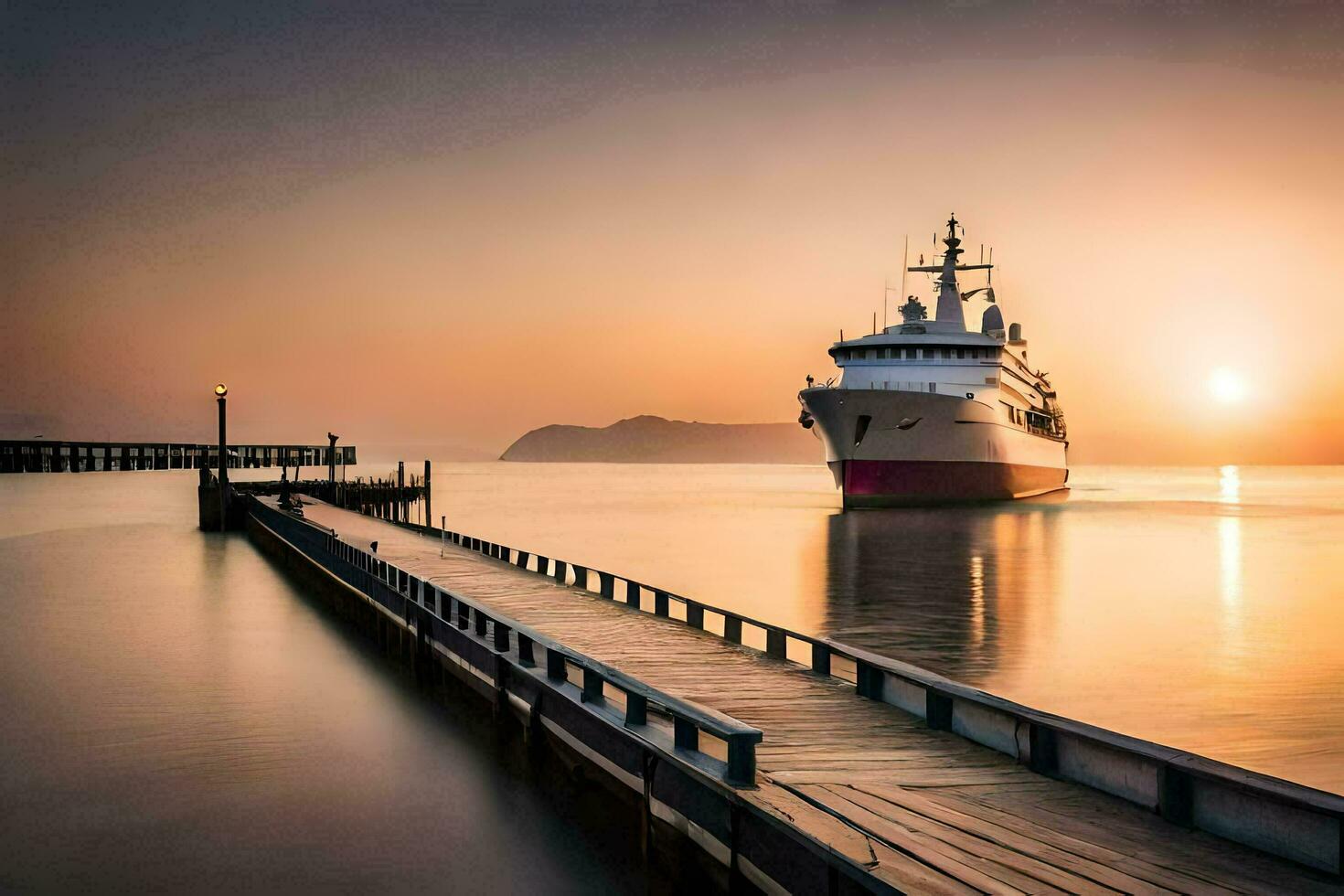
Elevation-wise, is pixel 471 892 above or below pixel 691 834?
below

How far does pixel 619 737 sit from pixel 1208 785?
415 centimetres

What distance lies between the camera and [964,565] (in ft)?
110

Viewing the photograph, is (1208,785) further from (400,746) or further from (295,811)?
(400,746)

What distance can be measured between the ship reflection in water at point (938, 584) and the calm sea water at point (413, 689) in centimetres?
15

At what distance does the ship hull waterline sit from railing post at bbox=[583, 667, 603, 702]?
144ft

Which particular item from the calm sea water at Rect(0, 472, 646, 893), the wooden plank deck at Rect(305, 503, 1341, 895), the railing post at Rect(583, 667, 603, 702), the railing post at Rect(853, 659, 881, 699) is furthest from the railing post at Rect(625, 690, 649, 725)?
the railing post at Rect(853, 659, 881, 699)

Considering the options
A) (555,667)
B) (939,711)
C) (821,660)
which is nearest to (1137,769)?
(939,711)

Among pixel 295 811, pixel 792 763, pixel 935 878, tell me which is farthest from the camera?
A: pixel 295 811

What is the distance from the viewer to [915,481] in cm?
5612

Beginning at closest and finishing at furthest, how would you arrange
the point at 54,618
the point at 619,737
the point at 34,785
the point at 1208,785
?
the point at 1208,785
the point at 619,737
the point at 34,785
the point at 54,618

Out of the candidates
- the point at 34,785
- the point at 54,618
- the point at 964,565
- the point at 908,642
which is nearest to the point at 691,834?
the point at 34,785

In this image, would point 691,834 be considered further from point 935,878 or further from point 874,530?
point 874,530

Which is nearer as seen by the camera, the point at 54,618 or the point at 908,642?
the point at 908,642

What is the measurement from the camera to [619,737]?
8.05 metres
